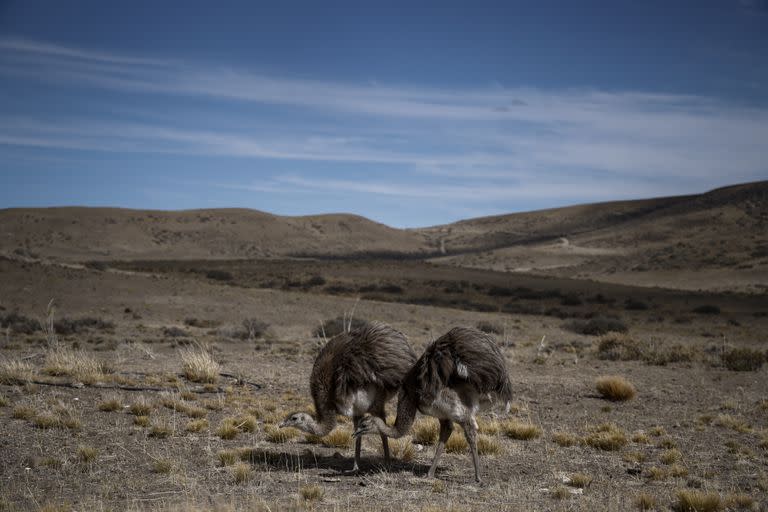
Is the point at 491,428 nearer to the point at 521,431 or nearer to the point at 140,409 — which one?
the point at 521,431

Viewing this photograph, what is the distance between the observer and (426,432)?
1023 cm

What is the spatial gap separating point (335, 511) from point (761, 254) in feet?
225

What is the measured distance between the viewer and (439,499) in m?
7.12

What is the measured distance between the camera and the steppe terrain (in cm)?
744

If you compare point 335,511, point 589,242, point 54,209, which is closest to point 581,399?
point 335,511

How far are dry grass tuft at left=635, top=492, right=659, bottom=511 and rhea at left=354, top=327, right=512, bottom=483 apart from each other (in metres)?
1.62

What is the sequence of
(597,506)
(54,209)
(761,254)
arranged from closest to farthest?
(597,506)
(761,254)
(54,209)

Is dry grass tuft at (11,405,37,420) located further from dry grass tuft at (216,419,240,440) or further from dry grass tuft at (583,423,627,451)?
dry grass tuft at (583,423,627,451)

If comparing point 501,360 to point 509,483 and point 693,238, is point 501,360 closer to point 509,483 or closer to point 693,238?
point 509,483

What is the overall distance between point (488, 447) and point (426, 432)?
1090 mm

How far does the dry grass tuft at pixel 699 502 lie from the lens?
22.5 ft

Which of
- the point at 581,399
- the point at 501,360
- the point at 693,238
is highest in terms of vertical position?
the point at 693,238

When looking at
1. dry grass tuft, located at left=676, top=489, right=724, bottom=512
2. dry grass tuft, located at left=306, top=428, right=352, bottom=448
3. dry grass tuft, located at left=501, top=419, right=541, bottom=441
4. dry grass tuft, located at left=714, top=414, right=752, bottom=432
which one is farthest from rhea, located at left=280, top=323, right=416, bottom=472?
dry grass tuft, located at left=714, top=414, right=752, bottom=432

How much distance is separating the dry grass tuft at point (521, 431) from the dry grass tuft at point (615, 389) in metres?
3.66
